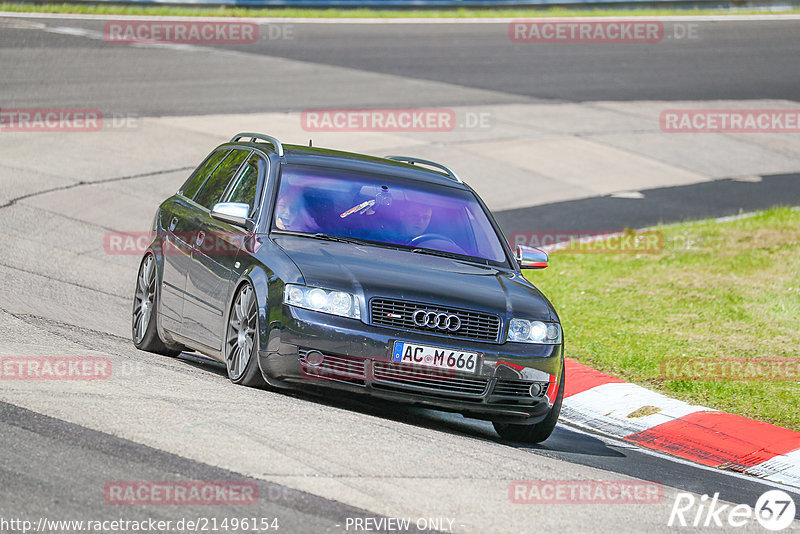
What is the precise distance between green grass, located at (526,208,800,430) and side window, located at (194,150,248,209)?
3.51m

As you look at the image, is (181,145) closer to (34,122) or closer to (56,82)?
(34,122)

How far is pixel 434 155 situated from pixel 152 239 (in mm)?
10998

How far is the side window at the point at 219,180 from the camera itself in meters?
9.42

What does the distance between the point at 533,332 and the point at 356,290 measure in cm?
116

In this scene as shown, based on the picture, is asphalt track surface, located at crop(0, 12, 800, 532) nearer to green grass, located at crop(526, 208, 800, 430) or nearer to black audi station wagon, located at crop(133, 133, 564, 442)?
black audi station wagon, located at crop(133, 133, 564, 442)

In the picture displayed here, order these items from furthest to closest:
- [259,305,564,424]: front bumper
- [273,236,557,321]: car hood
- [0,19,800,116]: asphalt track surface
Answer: [0,19,800,116]: asphalt track surface → [273,236,557,321]: car hood → [259,305,564,424]: front bumper

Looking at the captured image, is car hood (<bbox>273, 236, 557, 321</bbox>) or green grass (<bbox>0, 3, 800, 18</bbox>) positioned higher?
car hood (<bbox>273, 236, 557, 321</bbox>)

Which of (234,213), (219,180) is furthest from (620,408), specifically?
(219,180)

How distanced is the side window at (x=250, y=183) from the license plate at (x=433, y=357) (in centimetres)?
172

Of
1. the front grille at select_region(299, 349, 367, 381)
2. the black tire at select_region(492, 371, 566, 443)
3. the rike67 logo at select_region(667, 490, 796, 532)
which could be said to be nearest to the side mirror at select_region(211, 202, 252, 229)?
the front grille at select_region(299, 349, 367, 381)

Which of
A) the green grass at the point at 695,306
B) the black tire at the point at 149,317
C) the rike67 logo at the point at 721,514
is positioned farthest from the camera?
the green grass at the point at 695,306

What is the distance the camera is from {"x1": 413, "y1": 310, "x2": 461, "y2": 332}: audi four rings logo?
7.53 meters

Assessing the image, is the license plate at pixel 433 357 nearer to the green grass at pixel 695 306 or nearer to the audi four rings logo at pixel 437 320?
the audi four rings logo at pixel 437 320

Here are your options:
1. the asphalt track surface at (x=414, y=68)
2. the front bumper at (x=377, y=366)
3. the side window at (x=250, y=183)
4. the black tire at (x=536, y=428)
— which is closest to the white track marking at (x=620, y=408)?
the black tire at (x=536, y=428)
